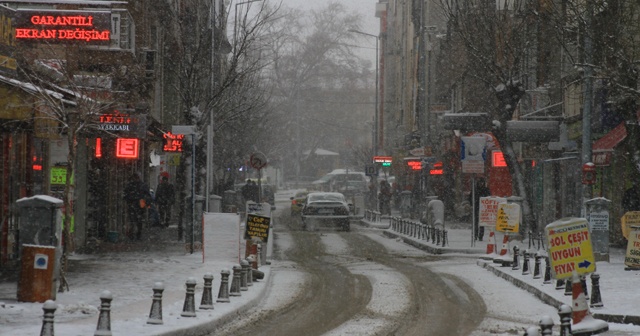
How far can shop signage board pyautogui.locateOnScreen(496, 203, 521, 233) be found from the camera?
2330 centimetres

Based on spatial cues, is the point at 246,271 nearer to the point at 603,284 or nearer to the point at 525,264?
the point at 525,264

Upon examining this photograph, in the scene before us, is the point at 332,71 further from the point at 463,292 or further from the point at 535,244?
the point at 463,292

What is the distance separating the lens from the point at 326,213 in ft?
131

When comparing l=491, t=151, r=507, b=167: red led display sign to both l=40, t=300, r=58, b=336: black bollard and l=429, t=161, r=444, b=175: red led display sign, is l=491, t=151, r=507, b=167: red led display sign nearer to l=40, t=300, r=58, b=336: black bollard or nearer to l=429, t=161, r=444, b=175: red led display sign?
l=429, t=161, r=444, b=175: red led display sign

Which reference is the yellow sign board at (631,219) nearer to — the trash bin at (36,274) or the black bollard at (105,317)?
the trash bin at (36,274)

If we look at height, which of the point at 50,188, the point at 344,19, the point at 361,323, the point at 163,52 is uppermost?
the point at 344,19

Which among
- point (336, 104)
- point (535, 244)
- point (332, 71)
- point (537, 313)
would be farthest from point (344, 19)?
point (537, 313)

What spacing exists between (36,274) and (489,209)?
13837mm

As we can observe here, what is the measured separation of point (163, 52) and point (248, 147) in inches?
904

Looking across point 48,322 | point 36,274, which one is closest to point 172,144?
point 36,274

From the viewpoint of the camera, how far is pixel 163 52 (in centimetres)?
4125

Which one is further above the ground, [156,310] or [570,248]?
[570,248]

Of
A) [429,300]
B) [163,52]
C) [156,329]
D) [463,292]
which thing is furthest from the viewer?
[163,52]

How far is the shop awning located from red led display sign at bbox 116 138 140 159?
11898mm
